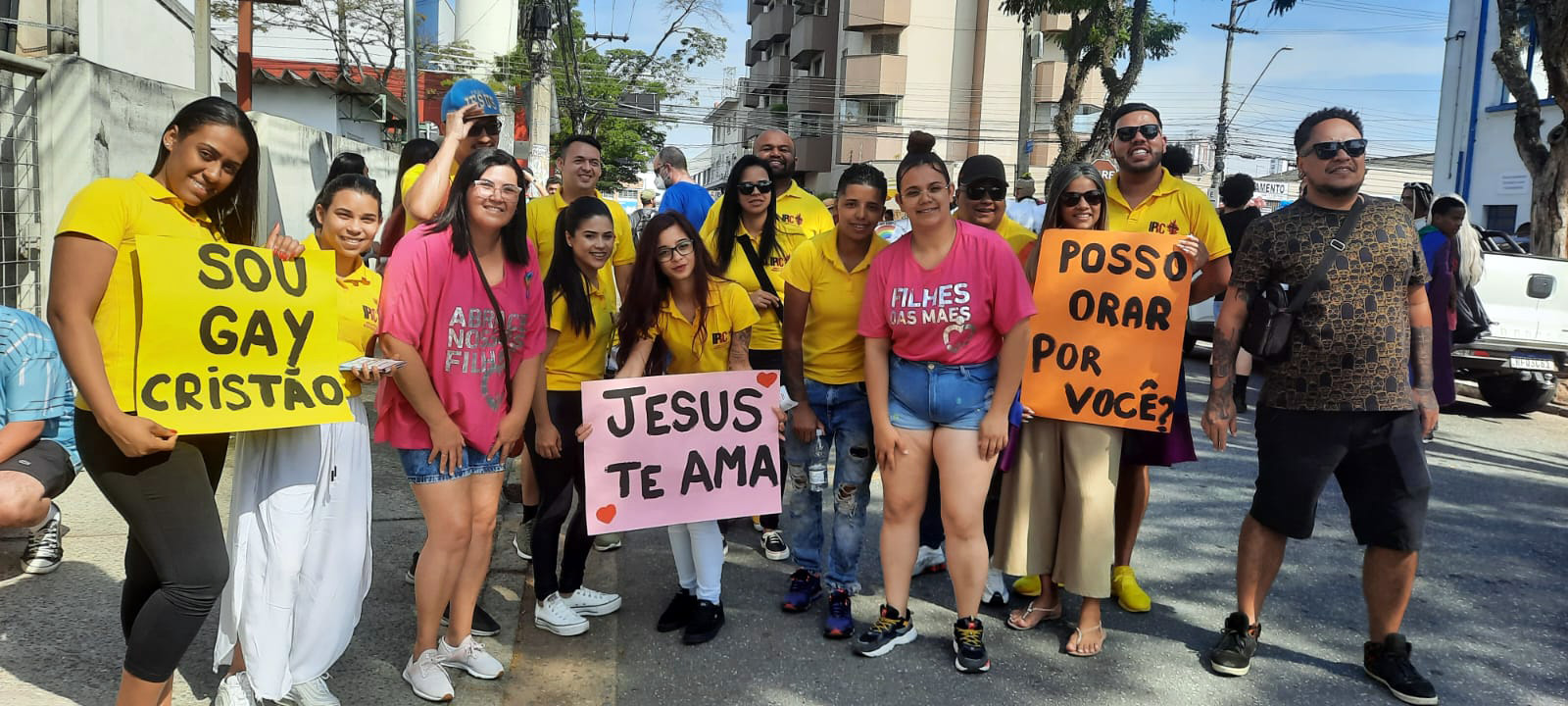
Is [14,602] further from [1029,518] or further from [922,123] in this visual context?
[922,123]

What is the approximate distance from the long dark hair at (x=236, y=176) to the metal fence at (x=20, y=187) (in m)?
4.32

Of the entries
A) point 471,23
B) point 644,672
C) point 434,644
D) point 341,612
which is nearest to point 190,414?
point 341,612

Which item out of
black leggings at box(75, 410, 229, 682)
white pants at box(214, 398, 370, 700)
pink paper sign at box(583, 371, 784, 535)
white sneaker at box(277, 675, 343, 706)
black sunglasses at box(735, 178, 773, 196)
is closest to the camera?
black leggings at box(75, 410, 229, 682)

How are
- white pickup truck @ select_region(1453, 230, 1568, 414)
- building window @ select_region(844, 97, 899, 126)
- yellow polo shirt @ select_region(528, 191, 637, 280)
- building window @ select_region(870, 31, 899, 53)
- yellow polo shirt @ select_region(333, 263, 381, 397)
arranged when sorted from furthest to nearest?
building window @ select_region(844, 97, 899, 126) < building window @ select_region(870, 31, 899, 53) < white pickup truck @ select_region(1453, 230, 1568, 414) < yellow polo shirt @ select_region(528, 191, 637, 280) < yellow polo shirt @ select_region(333, 263, 381, 397)

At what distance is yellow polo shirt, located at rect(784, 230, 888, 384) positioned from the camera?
4.41 metres

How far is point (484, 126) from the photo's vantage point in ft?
14.2

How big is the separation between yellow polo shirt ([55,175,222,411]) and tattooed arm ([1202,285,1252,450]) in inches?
138

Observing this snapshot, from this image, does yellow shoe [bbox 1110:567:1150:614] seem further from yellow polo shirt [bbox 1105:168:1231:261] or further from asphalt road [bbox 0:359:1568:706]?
yellow polo shirt [bbox 1105:168:1231:261]

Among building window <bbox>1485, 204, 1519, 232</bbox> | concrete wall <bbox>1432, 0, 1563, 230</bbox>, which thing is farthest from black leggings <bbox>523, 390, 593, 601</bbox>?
building window <bbox>1485, 204, 1519, 232</bbox>

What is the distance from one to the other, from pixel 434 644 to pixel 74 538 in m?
2.43

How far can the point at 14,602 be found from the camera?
4195 mm

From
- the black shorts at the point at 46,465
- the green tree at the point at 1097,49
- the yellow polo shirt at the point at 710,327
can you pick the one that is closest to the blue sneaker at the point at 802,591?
the yellow polo shirt at the point at 710,327

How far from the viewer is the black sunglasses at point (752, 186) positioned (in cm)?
532

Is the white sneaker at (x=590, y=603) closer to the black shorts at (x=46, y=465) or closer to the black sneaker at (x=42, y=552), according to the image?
the black shorts at (x=46, y=465)
